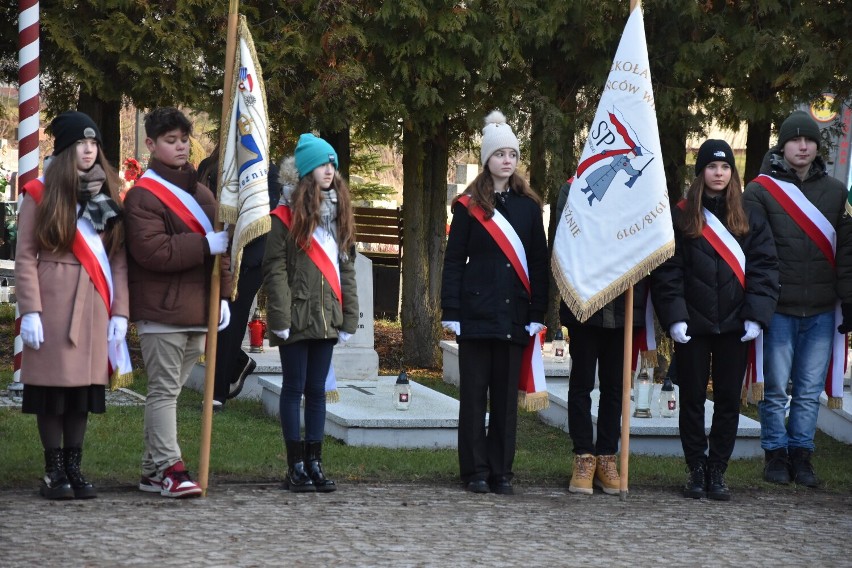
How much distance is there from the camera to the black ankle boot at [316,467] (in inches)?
294

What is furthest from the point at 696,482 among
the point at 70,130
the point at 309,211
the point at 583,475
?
the point at 70,130

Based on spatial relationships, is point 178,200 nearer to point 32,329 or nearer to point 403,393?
point 32,329

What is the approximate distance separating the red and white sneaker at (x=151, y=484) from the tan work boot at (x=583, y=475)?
243 cm

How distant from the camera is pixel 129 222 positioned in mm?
6957

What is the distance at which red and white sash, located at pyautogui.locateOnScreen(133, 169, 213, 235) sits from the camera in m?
7.07

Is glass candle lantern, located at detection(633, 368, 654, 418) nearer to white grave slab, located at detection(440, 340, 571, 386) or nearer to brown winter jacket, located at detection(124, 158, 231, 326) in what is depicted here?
white grave slab, located at detection(440, 340, 571, 386)

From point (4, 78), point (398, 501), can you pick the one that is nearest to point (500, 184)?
point (398, 501)

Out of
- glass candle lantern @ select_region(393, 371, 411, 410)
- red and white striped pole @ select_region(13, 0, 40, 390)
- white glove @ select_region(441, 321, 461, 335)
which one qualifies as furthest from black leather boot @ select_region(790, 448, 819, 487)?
red and white striped pole @ select_region(13, 0, 40, 390)

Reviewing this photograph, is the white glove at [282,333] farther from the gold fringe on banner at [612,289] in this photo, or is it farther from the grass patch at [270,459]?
the gold fringe on banner at [612,289]

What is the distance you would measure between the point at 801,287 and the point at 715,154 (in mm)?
1167

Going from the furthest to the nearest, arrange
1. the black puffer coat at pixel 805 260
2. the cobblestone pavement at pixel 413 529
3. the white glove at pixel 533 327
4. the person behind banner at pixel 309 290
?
the black puffer coat at pixel 805 260 → the white glove at pixel 533 327 → the person behind banner at pixel 309 290 → the cobblestone pavement at pixel 413 529

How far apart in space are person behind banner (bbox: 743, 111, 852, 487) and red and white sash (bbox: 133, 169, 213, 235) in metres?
3.41

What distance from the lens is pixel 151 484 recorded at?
719 cm

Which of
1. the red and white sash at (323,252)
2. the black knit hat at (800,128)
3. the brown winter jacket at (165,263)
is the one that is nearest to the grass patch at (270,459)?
the brown winter jacket at (165,263)
